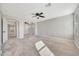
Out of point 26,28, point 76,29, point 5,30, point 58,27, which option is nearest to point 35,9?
point 26,28

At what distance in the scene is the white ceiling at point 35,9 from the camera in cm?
199

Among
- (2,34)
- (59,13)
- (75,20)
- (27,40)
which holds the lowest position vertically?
(27,40)

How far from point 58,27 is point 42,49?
1.97 feet

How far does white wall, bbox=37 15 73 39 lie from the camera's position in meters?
2.04

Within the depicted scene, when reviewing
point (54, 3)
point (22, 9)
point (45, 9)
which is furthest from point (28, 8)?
point (54, 3)

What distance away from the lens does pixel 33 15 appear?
2.10 meters

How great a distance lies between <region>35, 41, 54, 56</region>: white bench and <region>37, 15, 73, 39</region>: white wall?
0.25 meters

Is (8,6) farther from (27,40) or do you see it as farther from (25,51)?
(25,51)

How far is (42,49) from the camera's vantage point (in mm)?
2104

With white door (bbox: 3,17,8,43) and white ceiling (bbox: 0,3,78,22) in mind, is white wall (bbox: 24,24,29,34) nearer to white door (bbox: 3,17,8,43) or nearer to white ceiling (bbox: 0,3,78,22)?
white ceiling (bbox: 0,3,78,22)

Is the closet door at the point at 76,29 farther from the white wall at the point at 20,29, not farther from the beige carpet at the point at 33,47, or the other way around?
the white wall at the point at 20,29

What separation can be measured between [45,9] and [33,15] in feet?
0.96

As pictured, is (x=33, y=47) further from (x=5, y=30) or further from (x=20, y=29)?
(x=5, y=30)

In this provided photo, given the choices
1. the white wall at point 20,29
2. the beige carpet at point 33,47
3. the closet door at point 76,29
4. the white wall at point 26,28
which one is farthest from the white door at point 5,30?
the closet door at point 76,29
